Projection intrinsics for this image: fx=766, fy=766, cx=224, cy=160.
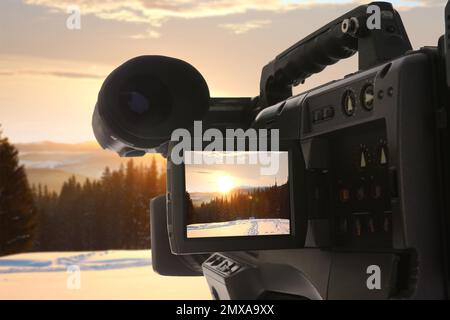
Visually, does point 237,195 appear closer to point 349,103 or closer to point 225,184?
point 225,184

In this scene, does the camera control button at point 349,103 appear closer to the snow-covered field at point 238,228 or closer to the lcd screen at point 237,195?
the lcd screen at point 237,195

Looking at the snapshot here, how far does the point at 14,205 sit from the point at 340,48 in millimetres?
19031

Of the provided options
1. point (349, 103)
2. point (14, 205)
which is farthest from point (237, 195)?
point (14, 205)

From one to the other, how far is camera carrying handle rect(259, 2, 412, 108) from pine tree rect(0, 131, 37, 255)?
56.0 ft

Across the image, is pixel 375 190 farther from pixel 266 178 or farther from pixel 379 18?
pixel 379 18

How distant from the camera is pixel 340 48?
228 cm

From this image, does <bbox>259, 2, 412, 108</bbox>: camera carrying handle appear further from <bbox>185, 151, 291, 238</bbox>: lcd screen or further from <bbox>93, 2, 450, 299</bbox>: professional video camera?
<bbox>185, 151, 291, 238</bbox>: lcd screen

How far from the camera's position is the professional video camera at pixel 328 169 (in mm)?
1732

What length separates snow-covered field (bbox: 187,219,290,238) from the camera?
1986 millimetres

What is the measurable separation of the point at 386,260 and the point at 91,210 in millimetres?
14882

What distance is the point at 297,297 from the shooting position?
7.77ft

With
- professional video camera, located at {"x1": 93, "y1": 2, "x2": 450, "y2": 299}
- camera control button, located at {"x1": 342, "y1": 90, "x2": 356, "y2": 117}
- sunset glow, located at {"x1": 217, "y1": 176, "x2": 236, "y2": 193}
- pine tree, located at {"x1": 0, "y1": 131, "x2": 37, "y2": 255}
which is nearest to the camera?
professional video camera, located at {"x1": 93, "y1": 2, "x2": 450, "y2": 299}

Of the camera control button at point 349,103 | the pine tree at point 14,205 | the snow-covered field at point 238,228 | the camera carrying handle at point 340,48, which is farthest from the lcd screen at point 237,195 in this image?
the pine tree at point 14,205

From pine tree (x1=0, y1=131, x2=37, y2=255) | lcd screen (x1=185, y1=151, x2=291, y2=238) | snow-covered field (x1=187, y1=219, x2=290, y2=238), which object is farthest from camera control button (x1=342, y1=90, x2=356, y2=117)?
pine tree (x1=0, y1=131, x2=37, y2=255)
